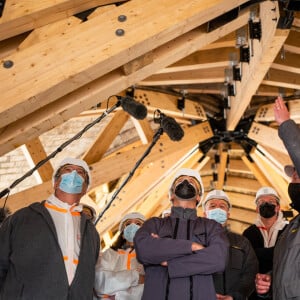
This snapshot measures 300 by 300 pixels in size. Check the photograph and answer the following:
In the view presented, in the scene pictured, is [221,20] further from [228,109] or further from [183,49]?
[228,109]

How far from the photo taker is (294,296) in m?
2.16

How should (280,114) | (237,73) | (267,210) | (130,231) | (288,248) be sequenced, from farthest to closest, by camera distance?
(237,73)
(130,231)
(267,210)
(280,114)
(288,248)

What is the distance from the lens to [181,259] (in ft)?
8.11

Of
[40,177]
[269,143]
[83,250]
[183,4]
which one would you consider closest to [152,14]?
[183,4]

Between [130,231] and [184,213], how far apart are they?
1.31 meters

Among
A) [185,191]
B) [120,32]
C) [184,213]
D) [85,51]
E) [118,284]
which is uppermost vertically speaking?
[120,32]

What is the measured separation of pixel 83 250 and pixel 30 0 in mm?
1244

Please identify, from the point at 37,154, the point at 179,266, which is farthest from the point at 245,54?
the point at 179,266

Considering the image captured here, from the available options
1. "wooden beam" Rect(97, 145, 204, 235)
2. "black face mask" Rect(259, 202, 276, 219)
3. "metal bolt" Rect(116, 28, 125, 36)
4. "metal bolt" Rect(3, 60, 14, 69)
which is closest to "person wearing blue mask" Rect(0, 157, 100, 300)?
"metal bolt" Rect(3, 60, 14, 69)

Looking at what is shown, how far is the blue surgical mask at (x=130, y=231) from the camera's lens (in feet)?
12.9

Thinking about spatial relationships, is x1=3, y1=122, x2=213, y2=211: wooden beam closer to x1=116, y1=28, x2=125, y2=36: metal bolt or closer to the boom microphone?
the boom microphone

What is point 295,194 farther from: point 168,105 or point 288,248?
point 168,105

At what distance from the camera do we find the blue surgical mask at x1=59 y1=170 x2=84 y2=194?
2768 millimetres

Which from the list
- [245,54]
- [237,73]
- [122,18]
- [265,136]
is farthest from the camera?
[265,136]
